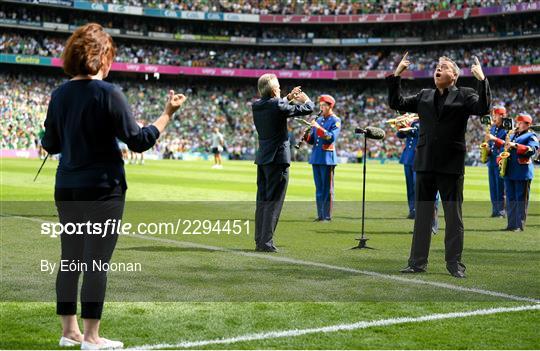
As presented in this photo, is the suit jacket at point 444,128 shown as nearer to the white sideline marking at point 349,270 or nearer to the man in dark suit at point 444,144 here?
the man in dark suit at point 444,144

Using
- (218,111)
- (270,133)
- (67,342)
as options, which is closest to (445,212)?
(270,133)

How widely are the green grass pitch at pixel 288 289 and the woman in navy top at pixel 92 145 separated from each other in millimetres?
605

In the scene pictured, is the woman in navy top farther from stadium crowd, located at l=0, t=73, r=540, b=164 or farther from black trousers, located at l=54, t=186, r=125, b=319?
stadium crowd, located at l=0, t=73, r=540, b=164

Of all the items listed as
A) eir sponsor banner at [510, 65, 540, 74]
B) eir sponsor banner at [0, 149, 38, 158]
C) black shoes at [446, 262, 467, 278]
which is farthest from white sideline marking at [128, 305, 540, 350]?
eir sponsor banner at [510, 65, 540, 74]

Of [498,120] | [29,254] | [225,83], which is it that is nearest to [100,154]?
[29,254]

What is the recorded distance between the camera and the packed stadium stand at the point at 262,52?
6275cm

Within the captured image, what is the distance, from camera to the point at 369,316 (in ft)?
20.9

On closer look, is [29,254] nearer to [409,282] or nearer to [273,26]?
[409,282]

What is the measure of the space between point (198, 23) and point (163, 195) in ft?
179

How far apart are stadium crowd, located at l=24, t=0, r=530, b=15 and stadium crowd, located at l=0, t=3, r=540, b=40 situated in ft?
5.58

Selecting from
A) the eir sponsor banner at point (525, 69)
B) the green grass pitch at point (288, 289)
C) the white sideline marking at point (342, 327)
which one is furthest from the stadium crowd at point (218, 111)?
the white sideline marking at point (342, 327)

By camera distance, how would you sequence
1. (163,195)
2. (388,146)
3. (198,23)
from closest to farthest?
(163,195)
(388,146)
(198,23)

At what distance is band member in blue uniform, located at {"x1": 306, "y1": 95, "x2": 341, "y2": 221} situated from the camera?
14961mm

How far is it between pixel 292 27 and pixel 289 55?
9.20 ft
